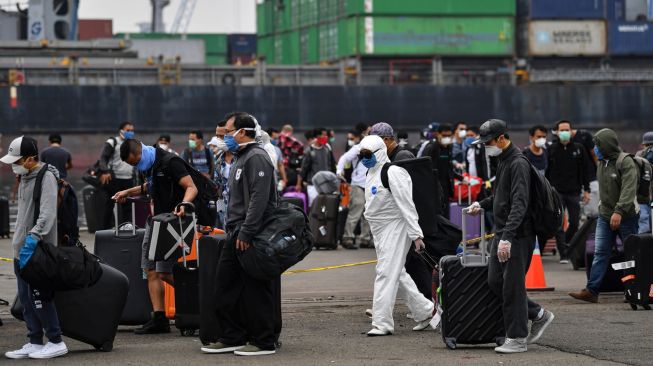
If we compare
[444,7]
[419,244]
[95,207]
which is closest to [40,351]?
[419,244]

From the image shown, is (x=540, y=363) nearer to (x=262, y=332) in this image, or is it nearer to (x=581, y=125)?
(x=262, y=332)

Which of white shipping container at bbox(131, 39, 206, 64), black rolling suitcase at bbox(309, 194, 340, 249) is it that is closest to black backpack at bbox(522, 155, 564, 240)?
black rolling suitcase at bbox(309, 194, 340, 249)

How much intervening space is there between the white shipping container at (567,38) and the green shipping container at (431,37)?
1465 millimetres

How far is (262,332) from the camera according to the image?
8.38 metres

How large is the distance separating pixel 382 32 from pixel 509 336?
60497 mm

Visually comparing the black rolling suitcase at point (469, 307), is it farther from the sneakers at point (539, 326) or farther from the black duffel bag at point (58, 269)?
the black duffel bag at point (58, 269)

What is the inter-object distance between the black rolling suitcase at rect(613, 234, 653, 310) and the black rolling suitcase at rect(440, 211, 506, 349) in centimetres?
269

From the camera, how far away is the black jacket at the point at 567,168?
15.8 metres

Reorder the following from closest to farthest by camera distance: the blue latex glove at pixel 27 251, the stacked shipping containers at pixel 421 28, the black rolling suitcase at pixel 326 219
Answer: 1. the blue latex glove at pixel 27 251
2. the black rolling suitcase at pixel 326 219
3. the stacked shipping containers at pixel 421 28

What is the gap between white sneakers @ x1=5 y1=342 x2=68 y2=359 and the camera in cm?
822

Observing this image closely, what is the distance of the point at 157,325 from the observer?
9477 mm

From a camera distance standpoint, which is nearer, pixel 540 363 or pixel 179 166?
pixel 540 363

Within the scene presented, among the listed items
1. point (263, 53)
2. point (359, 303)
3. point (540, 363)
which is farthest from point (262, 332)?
point (263, 53)

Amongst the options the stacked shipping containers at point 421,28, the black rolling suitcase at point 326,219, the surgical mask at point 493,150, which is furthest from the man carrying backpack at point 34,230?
the stacked shipping containers at point 421,28
